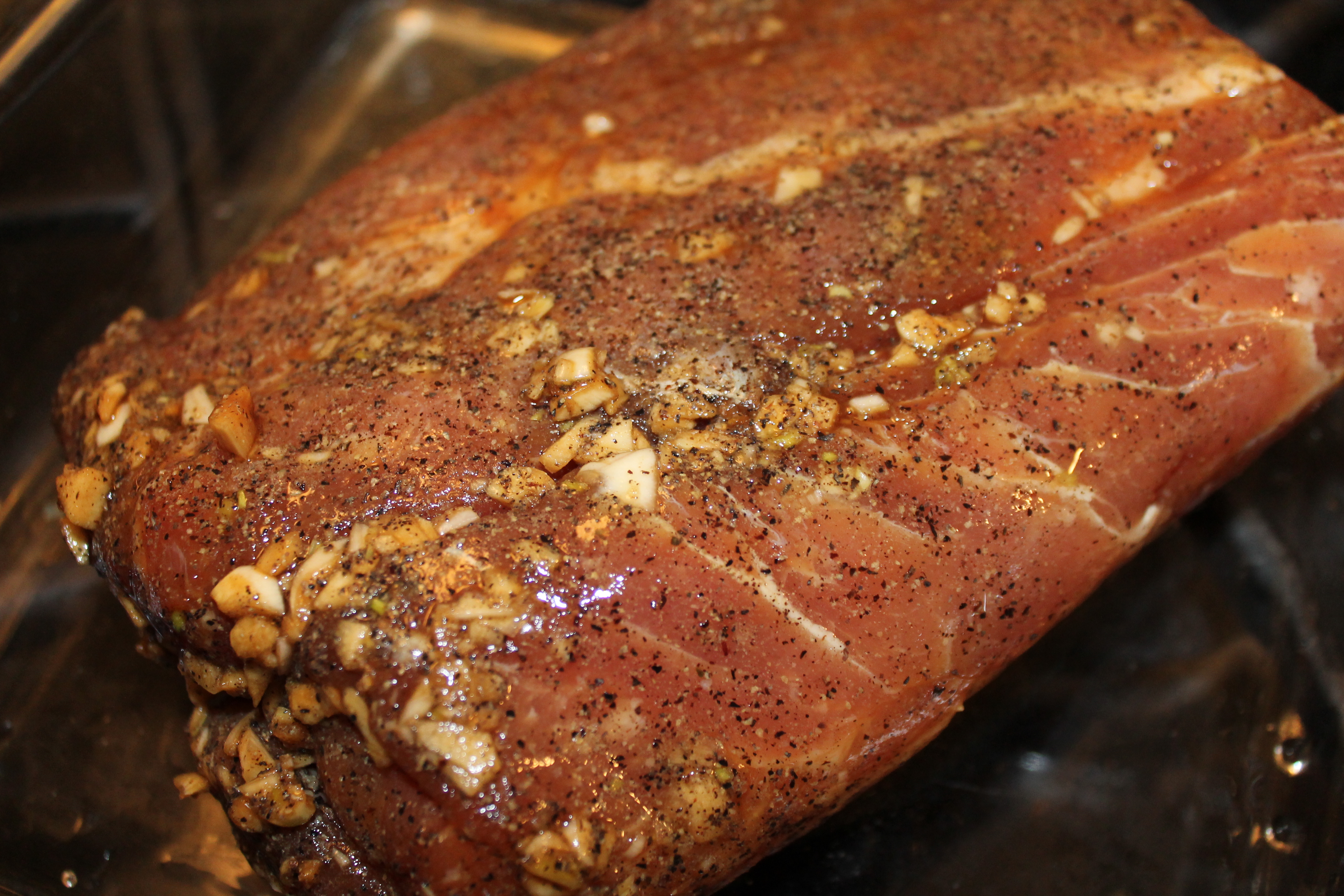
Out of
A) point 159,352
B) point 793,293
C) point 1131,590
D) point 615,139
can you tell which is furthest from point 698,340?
point 1131,590

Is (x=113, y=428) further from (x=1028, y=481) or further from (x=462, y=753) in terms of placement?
(x=1028, y=481)

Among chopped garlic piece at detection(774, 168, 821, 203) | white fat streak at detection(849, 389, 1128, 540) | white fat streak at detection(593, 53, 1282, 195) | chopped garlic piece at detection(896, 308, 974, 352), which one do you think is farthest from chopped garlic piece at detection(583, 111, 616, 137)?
white fat streak at detection(849, 389, 1128, 540)

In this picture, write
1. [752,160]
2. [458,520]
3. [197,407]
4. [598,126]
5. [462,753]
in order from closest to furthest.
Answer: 1. [462,753]
2. [458,520]
3. [197,407]
4. [752,160]
5. [598,126]

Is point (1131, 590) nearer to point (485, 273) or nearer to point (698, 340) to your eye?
point (698, 340)

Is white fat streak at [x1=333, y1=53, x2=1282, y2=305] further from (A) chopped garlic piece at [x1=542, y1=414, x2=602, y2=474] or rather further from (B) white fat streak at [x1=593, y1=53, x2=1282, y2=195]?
(A) chopped garlic piece at [x1=542, y1=414, x2=602, y2=474]

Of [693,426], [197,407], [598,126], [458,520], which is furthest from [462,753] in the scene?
[598,126]

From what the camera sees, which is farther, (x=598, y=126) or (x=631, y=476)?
(x=598, y=126)

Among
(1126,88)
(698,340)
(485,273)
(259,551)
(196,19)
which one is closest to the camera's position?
(259,551)
